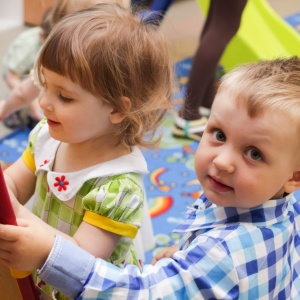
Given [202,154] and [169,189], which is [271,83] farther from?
[169,189]

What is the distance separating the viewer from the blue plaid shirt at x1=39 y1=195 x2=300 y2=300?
669 millimetres

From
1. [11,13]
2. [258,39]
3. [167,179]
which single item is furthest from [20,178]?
[11,13]

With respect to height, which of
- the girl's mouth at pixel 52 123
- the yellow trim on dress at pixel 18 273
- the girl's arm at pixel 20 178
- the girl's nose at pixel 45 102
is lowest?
the girl's arm at pixel 20 178

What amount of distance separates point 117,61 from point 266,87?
227mm

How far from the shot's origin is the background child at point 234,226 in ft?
2.20

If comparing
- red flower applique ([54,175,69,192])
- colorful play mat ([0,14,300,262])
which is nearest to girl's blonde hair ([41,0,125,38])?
colorful play mat ([0,14,300,262])

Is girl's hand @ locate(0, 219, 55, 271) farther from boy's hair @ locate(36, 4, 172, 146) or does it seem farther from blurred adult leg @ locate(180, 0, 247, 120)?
blurred adult leg @ locate(180, 0, 247, 120)

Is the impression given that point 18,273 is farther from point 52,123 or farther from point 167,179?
point 167,179

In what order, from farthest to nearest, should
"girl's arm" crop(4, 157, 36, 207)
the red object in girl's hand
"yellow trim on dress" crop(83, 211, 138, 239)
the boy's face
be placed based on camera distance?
1. "girl's arm" crop(4, 157, 36, 207)
2. "yellow trim on dress" crop(83, 211, 138, 239)
3. the boy's face
4. the red object in girl's hand

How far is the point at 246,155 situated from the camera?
2.31 feet

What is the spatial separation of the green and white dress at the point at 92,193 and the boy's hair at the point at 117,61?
76mm

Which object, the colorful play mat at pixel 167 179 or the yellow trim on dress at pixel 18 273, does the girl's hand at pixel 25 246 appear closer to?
the yellow trim on dress at pixel 18 273

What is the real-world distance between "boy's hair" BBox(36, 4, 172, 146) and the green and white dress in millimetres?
76

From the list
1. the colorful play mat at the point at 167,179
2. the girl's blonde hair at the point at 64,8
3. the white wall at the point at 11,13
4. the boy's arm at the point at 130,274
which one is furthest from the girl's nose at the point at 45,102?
the white wall at the point at 11,13
